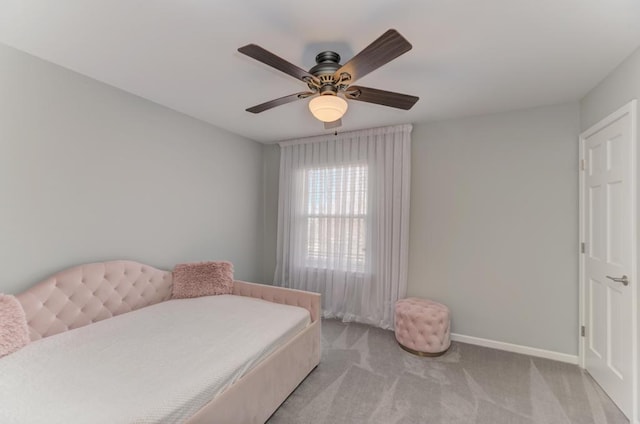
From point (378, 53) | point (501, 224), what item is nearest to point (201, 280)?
point (378, 53)

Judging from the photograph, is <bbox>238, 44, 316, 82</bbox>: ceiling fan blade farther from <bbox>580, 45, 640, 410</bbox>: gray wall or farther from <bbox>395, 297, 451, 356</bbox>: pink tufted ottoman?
<bbox>395, 297, 451, 356</bbox>: pink tufted ottoman

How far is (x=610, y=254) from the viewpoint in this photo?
213cm

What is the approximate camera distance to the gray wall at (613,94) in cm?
184

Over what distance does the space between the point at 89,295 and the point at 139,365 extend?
1.10m

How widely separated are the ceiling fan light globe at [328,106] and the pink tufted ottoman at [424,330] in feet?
6.95

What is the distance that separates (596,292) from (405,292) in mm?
1664

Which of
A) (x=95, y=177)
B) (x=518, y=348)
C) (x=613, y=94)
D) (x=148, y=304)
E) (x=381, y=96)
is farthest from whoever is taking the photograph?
(x=518, y=348)

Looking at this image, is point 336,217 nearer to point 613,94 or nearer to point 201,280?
point 201,280

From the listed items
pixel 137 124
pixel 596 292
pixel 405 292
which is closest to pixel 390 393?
pixel 405 292

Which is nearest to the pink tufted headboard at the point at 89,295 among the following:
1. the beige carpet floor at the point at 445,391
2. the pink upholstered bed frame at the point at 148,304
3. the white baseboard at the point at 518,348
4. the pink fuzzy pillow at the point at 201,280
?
the pink upholstered bed frame at the point at 148,304

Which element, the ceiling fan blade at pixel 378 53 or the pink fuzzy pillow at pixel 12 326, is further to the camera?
the pink fuzzy pillow at pixel 12 326

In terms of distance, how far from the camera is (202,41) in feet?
5.88

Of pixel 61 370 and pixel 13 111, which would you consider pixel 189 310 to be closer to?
pixel 61 370

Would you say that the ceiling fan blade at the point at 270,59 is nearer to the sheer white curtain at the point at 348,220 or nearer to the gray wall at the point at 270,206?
the sheer white curtain at the point at 348,220
